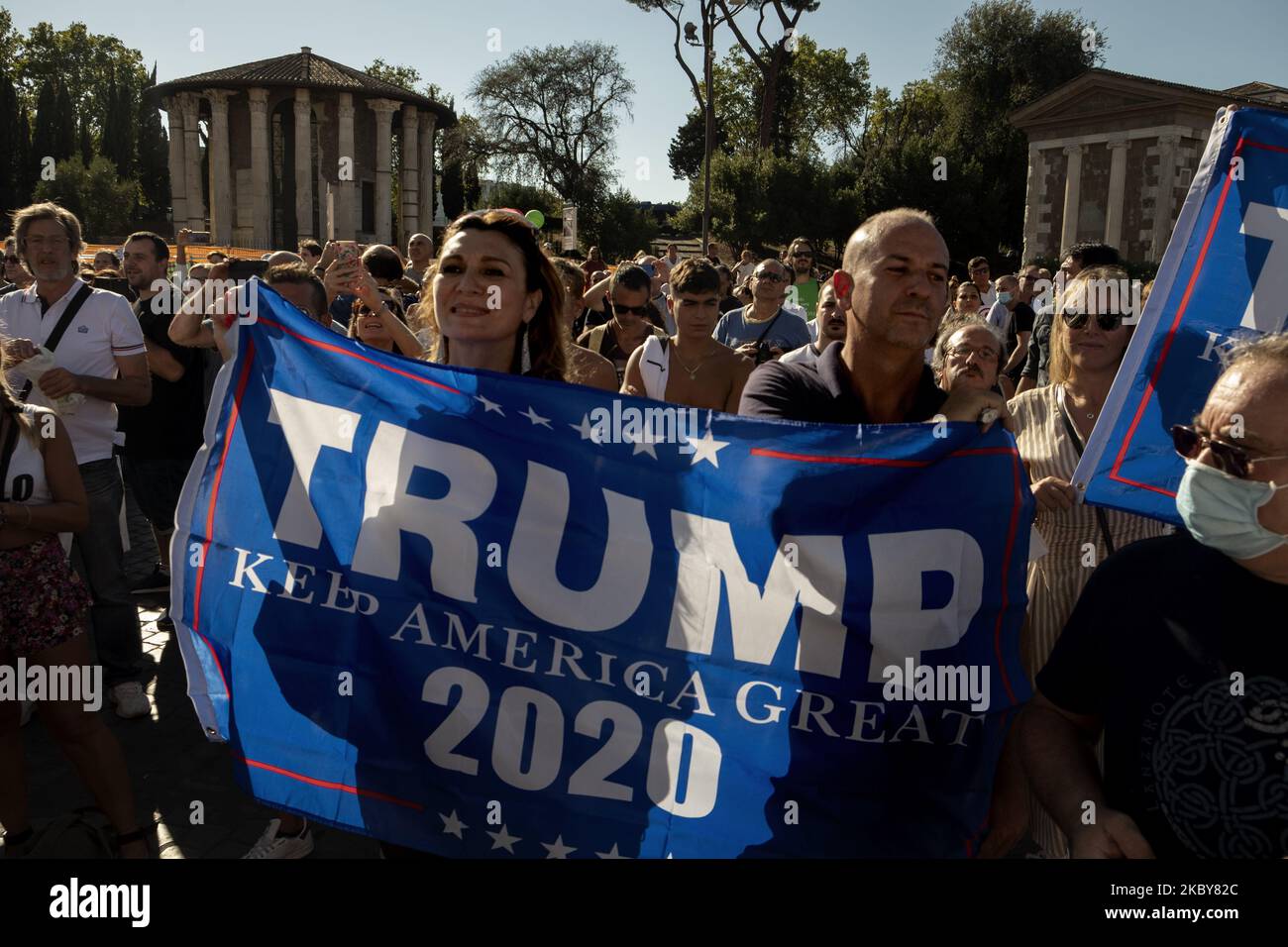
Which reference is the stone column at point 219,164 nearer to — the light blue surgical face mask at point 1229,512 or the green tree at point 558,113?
the green tree at point 558,113

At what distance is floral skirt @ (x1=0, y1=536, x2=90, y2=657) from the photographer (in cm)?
334

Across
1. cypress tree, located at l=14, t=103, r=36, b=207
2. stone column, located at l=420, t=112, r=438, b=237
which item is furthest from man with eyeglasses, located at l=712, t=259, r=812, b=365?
cypress tree, located at l=14, t=103, r=36, b=207

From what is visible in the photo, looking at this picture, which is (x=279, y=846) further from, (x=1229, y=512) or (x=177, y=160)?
(x=177, y=160)

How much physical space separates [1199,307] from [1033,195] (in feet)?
118

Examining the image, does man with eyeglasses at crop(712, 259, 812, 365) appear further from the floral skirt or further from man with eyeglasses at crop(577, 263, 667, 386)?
the floral skirt

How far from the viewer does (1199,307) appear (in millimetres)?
2727

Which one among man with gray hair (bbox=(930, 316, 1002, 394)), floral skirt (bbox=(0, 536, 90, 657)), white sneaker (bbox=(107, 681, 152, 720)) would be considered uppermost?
man with gray hair (bbox=(930, 316, 1002, 394))

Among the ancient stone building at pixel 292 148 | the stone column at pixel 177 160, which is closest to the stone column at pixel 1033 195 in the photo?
the ancient stone building at pixel 292 148

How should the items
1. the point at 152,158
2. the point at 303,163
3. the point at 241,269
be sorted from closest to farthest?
1. the point at 241,269
2. the point at 303,163
3. the point at 152,158

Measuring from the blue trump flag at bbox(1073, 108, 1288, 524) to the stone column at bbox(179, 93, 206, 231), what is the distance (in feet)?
185

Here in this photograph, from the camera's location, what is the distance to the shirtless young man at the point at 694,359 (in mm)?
5480

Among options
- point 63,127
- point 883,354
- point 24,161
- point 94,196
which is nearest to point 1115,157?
point 883,354

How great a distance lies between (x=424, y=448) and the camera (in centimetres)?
265
